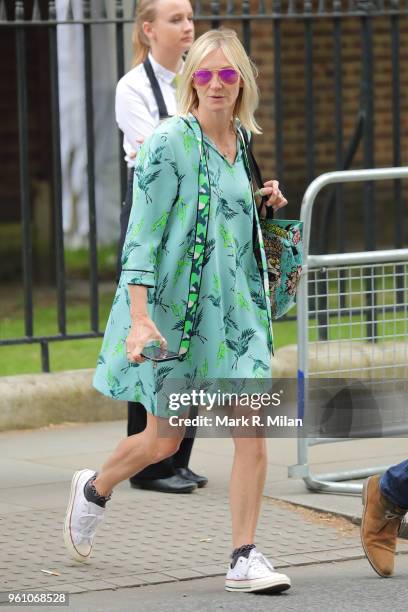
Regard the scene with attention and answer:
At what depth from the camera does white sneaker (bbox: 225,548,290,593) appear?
4.79 metres

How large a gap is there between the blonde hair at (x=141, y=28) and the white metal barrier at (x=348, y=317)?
91cm

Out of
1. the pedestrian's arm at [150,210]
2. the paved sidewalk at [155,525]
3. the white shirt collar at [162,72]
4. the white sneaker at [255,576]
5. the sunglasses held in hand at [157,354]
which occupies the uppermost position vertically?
the white shirt collar at [162,72]

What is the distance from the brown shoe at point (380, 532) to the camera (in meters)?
5.08

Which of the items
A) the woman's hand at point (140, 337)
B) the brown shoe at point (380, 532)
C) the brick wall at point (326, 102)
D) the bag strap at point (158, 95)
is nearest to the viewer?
the woman's hand at point (140, 337)

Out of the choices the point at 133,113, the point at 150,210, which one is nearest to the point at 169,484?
the point at 133,113

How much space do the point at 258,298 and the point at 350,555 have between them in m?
1.09

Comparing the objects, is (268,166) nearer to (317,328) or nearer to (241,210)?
(317,328)

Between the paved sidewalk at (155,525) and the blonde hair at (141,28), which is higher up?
the blonde hair at (141,28)

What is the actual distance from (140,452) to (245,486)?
1.29 feet

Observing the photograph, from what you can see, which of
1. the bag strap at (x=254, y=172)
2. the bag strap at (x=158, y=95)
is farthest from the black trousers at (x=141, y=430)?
the bag strap at (x=254, y=172)

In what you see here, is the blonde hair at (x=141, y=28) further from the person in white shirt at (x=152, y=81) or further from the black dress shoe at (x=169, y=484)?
the black dress shoe at (x=169, y=484)

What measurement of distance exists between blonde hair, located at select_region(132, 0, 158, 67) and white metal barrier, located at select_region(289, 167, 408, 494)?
91cm

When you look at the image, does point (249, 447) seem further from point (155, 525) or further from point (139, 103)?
point (139, 103)

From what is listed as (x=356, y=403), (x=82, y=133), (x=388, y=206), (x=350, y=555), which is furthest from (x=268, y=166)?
(x=350, y=555)
